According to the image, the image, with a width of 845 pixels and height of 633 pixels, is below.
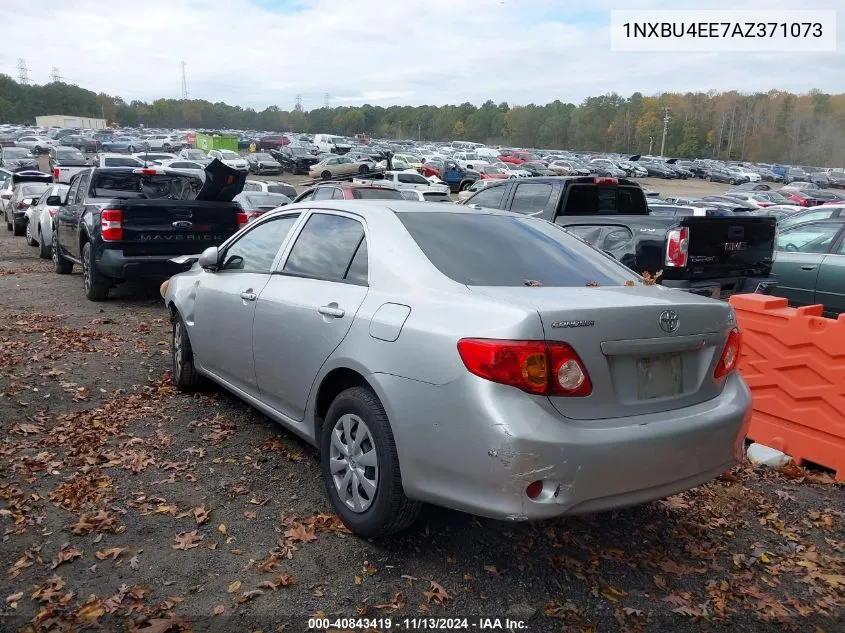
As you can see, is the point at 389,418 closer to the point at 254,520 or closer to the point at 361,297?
the point at 361,297

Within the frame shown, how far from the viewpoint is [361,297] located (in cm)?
366

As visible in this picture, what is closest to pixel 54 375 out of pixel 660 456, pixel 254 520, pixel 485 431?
pixel 254 520

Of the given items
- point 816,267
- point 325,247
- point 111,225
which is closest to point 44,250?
point 111,225

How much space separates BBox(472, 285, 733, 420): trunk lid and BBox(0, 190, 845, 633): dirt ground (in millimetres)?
882

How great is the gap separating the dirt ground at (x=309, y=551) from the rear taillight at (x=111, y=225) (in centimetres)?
431

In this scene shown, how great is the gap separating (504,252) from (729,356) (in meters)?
1.26

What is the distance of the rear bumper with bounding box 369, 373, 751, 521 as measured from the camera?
2857 mm

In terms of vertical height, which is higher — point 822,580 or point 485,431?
point 485,431

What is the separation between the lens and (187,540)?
358 cm

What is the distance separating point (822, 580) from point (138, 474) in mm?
3788

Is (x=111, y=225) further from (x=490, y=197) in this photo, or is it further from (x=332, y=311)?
(x=332, y=311)

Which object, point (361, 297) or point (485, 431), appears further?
point (361, 297)

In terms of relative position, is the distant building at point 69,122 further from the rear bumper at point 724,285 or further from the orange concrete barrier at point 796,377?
the orange concrete barrier at point 796,377

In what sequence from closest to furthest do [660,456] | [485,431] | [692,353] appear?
[485,431]
[660,456]
[692,353]
